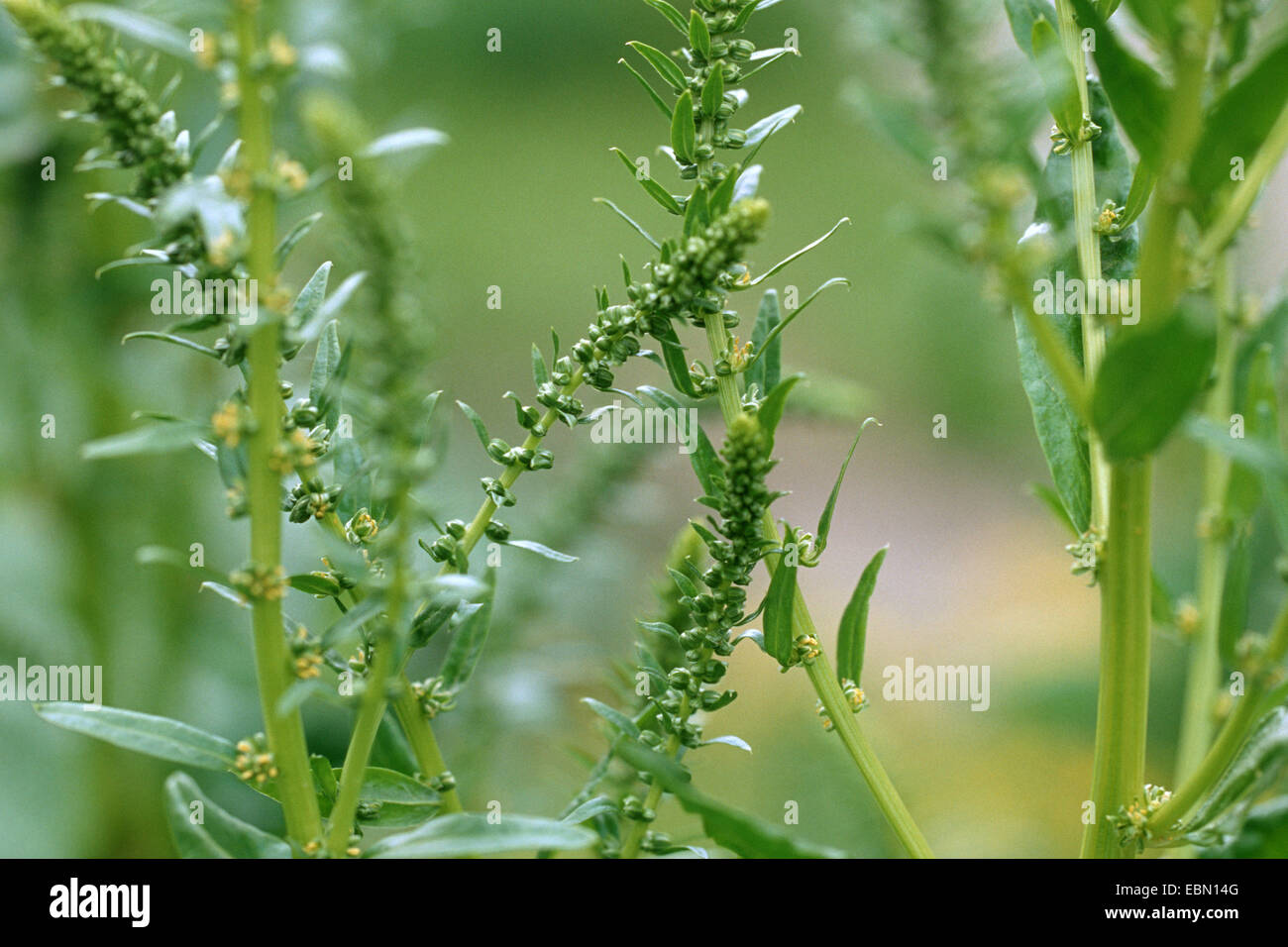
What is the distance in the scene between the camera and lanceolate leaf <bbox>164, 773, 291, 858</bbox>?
24 centimetres

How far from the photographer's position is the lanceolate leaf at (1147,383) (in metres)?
0.21

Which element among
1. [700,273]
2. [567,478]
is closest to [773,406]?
[700,273]

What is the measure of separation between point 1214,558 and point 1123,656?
0.36ft

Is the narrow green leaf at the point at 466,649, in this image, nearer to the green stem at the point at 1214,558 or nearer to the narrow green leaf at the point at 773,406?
the narrow green leaf at the point at 773,406

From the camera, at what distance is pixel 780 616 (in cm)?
28

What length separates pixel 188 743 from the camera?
250 mm

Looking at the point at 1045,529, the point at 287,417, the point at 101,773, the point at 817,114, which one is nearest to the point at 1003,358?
the point at 1045,529

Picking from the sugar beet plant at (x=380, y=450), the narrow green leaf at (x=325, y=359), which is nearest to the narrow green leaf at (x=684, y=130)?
the sugar beet plant at (x=380, y=450)

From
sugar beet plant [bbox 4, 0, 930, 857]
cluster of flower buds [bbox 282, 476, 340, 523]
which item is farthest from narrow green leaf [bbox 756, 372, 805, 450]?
cluster of flower buds [bbox 282, 476, 340, 523]

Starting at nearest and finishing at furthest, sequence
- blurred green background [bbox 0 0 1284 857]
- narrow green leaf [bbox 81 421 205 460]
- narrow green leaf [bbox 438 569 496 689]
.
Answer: narrow green leaf [bbox 81 421 205 460], narrow green leaf [bbox 438 569 496 689], blurred green background [bbox 0 0 1284 857]

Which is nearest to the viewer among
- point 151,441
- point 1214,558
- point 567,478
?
point 151,441

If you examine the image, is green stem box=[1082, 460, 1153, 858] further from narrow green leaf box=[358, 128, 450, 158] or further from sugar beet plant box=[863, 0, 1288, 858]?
narrow green leaf box=[358, 128, 450, 158]

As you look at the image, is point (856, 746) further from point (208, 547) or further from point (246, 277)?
Result: point (208, 547)

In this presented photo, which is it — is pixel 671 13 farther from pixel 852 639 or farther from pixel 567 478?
pixel 567 478
